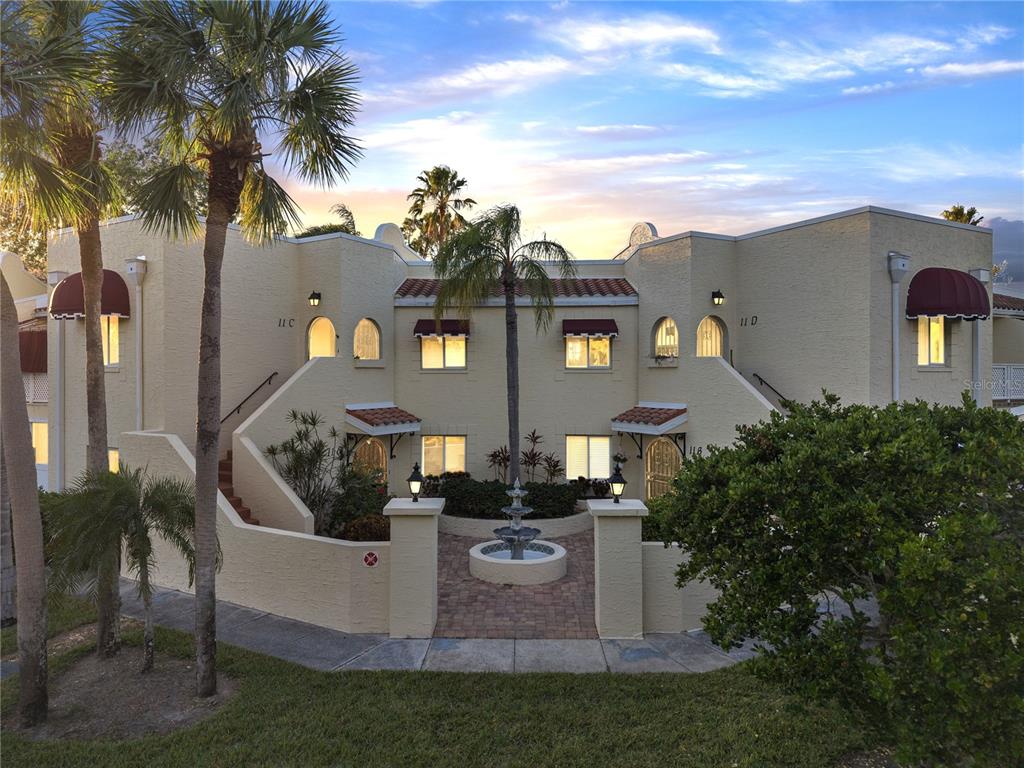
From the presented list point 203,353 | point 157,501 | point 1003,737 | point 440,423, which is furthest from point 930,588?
point 440,423

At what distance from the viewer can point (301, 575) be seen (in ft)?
37.7

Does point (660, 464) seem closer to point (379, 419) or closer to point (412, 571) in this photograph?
point (379, 419)

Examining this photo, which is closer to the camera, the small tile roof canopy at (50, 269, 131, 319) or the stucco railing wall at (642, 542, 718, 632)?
the stucco railing wall at (642, 542, 718, 632)

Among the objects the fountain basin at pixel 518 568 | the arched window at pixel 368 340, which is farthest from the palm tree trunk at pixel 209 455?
the arched window at pixel 368 340

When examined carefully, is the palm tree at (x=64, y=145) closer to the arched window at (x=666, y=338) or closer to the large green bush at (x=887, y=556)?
the large green bush at (x=887, y=556)

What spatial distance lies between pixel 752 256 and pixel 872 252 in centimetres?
→ 354

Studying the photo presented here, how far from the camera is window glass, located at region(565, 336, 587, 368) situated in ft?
66.5

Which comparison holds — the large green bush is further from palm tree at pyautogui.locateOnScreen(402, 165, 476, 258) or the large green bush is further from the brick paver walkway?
palm tree at pyautogui.locateOnScreen(402, 165, 476, 258)

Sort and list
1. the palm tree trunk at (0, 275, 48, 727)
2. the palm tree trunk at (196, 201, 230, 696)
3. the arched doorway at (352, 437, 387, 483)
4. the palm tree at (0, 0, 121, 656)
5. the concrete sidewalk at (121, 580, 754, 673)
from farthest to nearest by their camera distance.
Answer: the arched doorway at (352, 437, 387, 483) → the concrete sidewalk at (121, 580, 754, 673) → the palm tree trunk at (196, 201, 230, 696) → the palm tree trunk at (0, 275, 48, 727) → the palm tree at (0, 0, 121, 656)

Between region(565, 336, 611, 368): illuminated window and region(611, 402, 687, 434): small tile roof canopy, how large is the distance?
2083 millimetres

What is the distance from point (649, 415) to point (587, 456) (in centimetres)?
294

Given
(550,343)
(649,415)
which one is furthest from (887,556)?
(550,343)

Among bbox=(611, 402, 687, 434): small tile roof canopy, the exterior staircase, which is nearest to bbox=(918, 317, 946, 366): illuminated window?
bbox=(611, 402, 687, 434): small tile roof canopy

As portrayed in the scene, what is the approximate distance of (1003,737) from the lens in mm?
4266
